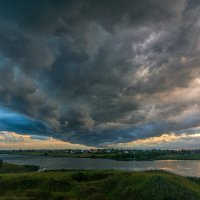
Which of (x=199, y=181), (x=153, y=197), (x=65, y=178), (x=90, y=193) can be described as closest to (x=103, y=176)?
(x=65, y=178)

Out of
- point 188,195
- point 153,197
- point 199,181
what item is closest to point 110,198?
point 153,197

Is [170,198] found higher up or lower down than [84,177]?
lower down

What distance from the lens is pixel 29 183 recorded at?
54.9m

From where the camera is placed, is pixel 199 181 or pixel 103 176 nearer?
pixel 103 176

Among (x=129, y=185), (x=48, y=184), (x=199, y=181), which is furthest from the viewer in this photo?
(x=199, y=181)

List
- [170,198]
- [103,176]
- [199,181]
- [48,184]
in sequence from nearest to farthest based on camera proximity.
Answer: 1. [170,198]
2. [48,184]
3. [103,176]
4. [199,181]

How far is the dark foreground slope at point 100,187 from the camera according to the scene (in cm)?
4484

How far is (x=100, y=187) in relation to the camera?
50.7 m

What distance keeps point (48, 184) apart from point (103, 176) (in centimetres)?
1217

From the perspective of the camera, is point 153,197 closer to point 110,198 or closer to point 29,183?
point 110,198

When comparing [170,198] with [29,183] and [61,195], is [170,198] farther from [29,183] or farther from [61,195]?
[29,183]

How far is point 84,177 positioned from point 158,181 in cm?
1781

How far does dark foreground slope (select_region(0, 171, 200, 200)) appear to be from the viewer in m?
44.8

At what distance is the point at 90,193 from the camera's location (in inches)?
1866
